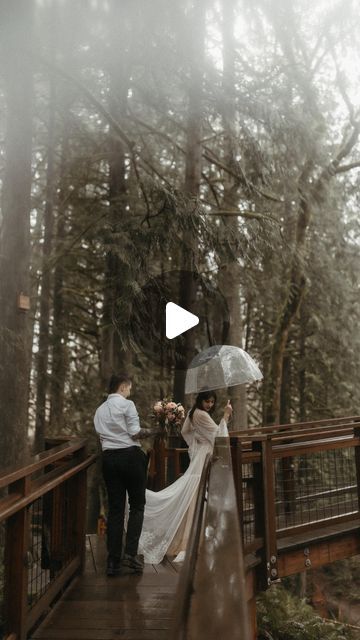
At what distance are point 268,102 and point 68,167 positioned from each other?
14.7 feet

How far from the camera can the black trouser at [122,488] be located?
5.38 metres

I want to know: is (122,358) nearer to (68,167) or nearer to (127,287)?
(127,287)

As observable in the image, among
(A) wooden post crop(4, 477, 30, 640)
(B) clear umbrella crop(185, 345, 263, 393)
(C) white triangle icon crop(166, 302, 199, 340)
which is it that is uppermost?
(C) white triangle icon crop(166, 302, 199, 340)

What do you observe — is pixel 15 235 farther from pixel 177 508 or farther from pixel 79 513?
pixel 177 508

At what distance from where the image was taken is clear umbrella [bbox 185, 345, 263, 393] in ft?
22.9

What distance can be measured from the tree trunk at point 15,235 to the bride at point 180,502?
1918mm

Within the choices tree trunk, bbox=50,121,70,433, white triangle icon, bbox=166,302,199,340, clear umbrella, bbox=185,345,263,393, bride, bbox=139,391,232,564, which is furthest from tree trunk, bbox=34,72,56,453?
bride, bbox=139,391,232,564

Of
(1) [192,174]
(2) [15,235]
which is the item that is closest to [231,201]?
(1) [192,174]

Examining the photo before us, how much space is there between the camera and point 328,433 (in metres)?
6.79

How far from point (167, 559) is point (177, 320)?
158 inches

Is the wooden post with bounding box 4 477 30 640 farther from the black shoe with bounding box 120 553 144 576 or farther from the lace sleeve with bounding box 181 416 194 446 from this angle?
the lace sleeve with bounding box 181 416 194 446

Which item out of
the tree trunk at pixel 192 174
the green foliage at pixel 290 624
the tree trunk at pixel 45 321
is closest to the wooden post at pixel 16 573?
the green foliage at pixel 290 624

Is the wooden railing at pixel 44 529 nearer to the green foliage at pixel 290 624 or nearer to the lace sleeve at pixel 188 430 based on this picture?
the lace sleeve at pixel 188 430

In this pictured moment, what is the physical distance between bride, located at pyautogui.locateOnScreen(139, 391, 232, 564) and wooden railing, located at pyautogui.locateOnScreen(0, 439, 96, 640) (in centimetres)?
82
